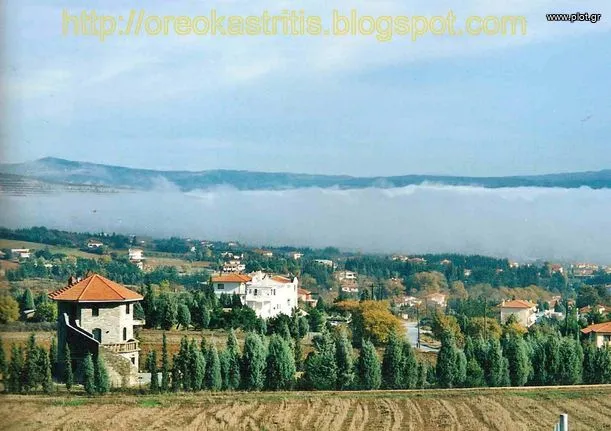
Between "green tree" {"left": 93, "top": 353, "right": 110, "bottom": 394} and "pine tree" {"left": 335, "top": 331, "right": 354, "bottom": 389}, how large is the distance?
8.22ft

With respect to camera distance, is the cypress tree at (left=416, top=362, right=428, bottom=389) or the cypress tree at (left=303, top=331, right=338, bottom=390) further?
the cypress tree at (left=416, top=362, right=428, bottom=389)

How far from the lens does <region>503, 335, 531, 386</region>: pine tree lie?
1092 centimetres

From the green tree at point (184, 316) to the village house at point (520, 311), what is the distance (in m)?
5.02

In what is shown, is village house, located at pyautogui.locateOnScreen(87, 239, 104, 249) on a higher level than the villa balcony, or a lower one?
higher

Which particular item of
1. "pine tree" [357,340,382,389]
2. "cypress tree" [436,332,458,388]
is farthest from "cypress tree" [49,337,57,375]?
"cypress tree" [436,332,458,388]

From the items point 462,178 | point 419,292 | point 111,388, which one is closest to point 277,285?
point 419,292

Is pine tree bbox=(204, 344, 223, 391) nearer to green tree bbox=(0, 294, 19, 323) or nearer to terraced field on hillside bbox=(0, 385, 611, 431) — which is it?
terraced field on hillside bbox=(0, 385, 611, 431)

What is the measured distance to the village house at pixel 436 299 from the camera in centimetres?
Answer: 1794

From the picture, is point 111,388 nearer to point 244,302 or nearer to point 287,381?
point 287,381

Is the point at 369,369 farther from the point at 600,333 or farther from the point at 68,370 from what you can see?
the point at 600,333

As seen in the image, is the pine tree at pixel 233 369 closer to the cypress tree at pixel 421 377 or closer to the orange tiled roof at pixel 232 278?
the cypress tree at pixel 421 377

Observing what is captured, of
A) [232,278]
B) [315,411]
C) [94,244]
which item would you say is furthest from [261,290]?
[315,411]

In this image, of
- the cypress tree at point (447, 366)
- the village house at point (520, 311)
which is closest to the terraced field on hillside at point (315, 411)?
the cypress tree at point (447, 366)

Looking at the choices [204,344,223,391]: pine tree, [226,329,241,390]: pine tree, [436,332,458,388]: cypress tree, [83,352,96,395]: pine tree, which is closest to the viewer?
[83,352,96,395]: pine tree
